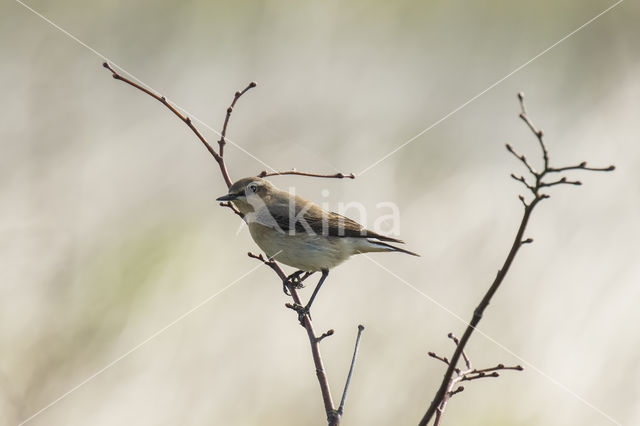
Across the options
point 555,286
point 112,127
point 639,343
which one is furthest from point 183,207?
point 639,343

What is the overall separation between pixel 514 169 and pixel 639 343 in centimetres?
157

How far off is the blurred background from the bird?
2.65ft

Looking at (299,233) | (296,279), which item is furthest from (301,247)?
(296,279)

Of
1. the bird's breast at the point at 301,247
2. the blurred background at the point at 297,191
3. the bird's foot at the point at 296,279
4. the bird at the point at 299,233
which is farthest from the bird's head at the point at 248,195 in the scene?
the blurred background at the point at 297,191

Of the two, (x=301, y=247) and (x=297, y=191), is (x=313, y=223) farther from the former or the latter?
(x=297, y=191)

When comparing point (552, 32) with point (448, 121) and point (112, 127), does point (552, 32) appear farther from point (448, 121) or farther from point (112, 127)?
point (112, 127)

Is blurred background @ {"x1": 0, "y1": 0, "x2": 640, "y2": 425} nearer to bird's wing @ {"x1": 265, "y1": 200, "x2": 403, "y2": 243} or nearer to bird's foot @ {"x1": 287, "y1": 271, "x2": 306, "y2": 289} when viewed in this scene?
bird's foot @ {"x1": 287, "y1": 271, "x2": 306, "y2": 289}

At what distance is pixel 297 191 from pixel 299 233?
1.36 meters

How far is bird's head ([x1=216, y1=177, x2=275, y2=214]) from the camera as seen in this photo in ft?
13.1

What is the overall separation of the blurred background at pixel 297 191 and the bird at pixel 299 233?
2.65ft

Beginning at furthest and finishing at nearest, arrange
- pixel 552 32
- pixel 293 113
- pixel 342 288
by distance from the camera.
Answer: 1. pixel 552 32
2. pixel 293 113
3. pixel 342 288

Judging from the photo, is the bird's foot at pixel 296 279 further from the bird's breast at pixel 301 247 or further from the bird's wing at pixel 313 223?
the bird's wing at pixel 313 223

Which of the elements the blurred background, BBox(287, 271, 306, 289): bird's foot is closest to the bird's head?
BBox(287, 271, 306, 289): bird's foot

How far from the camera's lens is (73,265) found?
15.1ft
